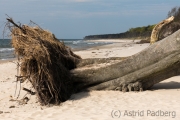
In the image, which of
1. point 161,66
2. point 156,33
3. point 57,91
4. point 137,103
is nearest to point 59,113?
point 57,91

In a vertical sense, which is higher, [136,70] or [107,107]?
[136,70]

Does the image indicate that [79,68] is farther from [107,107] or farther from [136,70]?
[107,107]

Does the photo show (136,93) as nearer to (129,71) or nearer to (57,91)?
(129,71)

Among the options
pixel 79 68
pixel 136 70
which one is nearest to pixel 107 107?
pixel 136 70

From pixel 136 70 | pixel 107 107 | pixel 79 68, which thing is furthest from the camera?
pixel 79 68

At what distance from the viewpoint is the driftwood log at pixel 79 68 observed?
7.55m

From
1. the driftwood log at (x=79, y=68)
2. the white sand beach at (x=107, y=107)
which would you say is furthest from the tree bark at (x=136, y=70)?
the white sand beach at (x=107, y=107)

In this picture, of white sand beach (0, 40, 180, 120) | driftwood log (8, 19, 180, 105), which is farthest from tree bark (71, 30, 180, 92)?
white sand beach (0, 40, 180, 120)

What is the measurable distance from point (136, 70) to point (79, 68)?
70.9 inches

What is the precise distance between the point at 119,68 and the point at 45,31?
262cm

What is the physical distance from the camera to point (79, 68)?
881cm

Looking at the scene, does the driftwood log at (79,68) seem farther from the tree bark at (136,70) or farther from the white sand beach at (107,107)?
the white sand beach at (107,107)

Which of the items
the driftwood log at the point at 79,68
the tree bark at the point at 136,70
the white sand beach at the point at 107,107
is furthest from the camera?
the tree bark at the point at 136,70

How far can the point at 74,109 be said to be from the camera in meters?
6.72
